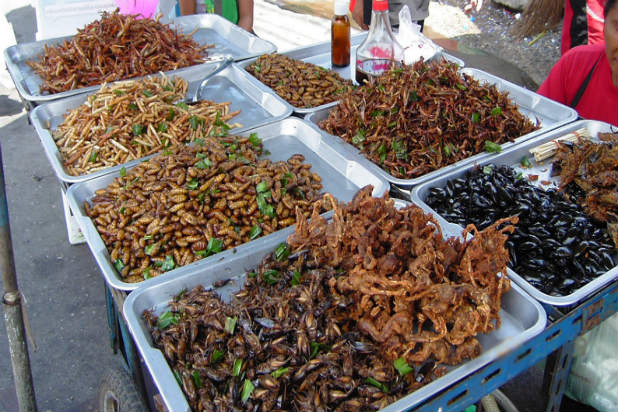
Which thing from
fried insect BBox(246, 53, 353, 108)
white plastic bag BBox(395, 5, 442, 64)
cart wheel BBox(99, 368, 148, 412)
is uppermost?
white plastic bag BBox(395, 5, 442, 64)

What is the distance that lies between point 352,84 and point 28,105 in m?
2.45

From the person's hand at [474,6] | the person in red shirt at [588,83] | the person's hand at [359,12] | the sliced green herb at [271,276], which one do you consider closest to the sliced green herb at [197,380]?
the sliced green herb at [271,276]

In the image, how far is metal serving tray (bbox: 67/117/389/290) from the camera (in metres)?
2.29

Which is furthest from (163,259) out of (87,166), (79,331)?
(79,331)

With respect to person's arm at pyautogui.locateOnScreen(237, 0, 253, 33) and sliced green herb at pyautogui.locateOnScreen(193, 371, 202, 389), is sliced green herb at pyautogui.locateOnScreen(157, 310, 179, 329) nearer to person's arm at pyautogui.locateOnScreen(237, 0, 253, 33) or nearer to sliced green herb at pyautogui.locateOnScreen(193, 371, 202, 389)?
sliced green herb at pyautogui.locateOnScreen(193, 371, 202, 389)

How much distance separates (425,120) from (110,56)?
261cm

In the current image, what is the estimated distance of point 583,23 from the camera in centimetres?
491

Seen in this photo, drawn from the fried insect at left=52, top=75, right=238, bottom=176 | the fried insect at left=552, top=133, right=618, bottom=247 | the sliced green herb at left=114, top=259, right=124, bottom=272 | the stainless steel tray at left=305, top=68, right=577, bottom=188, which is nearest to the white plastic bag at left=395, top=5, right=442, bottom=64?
the stainless steel tray at left=305, top=68, right=577, bottom=188

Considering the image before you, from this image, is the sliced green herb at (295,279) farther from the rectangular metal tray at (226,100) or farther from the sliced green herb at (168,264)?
the rectangular metal tray at (226,100)

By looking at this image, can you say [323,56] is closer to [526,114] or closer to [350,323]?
[526,114]

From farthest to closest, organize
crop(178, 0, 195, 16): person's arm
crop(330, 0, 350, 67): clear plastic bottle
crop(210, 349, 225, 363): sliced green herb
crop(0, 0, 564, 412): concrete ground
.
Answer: crop(178, 0, 195, 16): person's arm → crop(330, 0, 350, 67): clear plastic bottle → crop(0, 0, 564, 412): concrete ground → crop(210, 349, 225, 363): sliced green herb

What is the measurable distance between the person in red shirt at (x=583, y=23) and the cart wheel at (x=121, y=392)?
4591mm

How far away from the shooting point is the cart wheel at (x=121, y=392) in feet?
8.50

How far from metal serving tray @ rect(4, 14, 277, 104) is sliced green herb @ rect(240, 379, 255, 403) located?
2.85m
